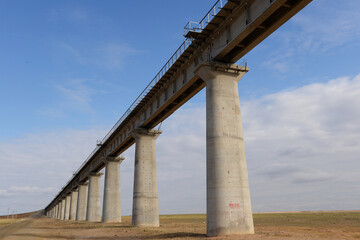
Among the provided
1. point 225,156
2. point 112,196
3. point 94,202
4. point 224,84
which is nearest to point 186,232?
point 225,156

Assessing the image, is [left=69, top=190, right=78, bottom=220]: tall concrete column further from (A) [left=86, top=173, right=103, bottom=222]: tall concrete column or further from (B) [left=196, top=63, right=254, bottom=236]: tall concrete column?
(B) [left=196, top=63, right=254, bottom=236]: tall concrete column

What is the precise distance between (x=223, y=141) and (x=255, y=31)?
6893 mm

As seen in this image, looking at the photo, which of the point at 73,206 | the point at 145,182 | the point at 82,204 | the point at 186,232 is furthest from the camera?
the point at 73,206

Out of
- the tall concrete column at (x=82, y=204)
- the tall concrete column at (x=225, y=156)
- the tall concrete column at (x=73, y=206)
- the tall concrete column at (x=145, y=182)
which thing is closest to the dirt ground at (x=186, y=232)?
the tall concrete column at (x=225, y=156)

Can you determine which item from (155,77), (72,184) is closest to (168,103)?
(155,77)

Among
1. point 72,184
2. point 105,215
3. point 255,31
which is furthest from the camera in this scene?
point 72,184

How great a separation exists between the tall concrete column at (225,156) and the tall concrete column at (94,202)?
4387cm

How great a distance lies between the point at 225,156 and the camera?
19.0 metres

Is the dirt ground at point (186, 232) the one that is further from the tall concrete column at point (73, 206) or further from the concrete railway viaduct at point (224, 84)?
the tall concrete column at point (73, 206)

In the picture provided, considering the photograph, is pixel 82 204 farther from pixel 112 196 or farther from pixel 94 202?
pixel 112 196

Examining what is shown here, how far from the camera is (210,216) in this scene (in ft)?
60.5

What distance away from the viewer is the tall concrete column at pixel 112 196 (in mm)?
46906

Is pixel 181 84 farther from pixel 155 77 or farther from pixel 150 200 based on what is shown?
pixel 150 200

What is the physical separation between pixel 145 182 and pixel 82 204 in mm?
43252
